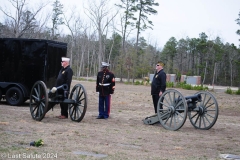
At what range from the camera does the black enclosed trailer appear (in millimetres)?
13469

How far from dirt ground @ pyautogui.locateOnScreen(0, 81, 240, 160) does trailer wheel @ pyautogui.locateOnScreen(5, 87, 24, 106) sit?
249 cm

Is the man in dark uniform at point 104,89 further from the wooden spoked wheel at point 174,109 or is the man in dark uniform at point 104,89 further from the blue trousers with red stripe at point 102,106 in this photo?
the wooden spoked wheel at point 174,109

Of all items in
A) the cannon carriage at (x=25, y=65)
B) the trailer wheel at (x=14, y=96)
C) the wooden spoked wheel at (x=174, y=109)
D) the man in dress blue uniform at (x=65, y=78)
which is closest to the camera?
the wooden spoked wheel at (x=174, y=109)

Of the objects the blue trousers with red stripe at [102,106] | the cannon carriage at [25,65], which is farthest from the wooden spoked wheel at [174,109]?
the cannon carriage at [25,65]

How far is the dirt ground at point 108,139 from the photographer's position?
19.9 ft

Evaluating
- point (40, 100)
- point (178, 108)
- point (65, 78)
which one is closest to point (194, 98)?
point (178, 108)

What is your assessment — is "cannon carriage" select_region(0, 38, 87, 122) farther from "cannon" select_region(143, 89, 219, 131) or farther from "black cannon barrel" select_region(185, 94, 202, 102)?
"black cannon barrel" select_region(185, 94, 202, 102)

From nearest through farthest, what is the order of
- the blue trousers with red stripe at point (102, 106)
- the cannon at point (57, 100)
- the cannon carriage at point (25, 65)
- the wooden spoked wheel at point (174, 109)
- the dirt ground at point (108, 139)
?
the dirt ground at point (108, 139)
the wooden spoked wheel at point (174, 109)
the cannon at point (57, 100)
the blue trousers with red stripe at point (102, 106)
the cannon carriage at point (25, 65)

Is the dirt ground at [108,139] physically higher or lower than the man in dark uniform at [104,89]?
lower

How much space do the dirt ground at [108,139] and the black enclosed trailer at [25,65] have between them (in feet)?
8.17

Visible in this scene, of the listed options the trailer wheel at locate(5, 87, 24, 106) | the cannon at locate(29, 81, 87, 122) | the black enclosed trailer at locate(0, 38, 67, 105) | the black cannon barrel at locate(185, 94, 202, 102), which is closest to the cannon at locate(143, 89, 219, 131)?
the black cannon barrel at locate(185, 94, 202, 102)

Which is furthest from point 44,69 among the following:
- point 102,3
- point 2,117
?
point 102,3

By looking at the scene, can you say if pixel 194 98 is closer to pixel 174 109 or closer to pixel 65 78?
pixel 174 109

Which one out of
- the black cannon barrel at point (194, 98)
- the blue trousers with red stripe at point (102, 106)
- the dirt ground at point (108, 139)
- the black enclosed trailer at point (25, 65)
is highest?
the black enclosed trailer at point (25, 65)
